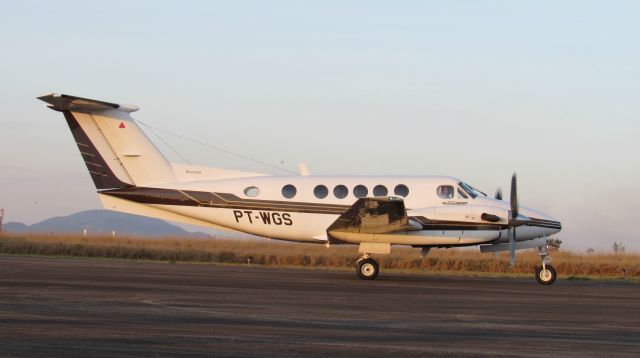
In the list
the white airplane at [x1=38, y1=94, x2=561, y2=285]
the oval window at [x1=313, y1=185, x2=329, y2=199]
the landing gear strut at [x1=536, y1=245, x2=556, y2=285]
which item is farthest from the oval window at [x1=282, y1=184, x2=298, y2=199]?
the landing gear strut at [x1=536, y1=245, x2=556, y2=285]

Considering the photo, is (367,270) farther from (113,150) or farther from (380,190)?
(113,150)

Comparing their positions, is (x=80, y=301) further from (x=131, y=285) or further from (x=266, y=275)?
(x=266, y=275)

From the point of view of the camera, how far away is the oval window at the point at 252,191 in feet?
79.7

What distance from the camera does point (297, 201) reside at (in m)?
24.0

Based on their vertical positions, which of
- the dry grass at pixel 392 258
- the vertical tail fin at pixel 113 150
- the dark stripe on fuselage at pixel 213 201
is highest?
the vertical tail fin at pixel 113 150

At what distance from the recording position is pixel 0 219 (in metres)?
65.3

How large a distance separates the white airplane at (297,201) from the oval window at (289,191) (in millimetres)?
28

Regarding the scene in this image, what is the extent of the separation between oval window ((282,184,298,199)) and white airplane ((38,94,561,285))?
28mm

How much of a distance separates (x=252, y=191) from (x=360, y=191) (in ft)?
10.0

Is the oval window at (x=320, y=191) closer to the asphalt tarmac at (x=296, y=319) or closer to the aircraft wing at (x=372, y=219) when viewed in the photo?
the aircraft wing at (x=372, y=219)

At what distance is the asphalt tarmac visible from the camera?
9.03 meters


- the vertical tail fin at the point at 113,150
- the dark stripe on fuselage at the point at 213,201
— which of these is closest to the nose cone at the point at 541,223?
the dark stripe on fuselage at the point at 213,201

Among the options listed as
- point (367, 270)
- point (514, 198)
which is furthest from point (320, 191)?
point (514, 198)

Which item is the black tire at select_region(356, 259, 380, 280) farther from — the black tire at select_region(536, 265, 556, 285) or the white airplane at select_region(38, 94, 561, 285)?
the black tire at select_region(536, 265, 556, 285)
